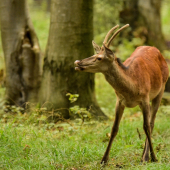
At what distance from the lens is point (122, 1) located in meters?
11.8

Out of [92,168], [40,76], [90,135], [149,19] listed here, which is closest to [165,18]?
[149,19]

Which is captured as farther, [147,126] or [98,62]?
[147,126]

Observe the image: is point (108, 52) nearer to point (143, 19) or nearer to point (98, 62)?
point (98, 62)

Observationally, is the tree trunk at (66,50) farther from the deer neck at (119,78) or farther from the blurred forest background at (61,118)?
the deer neck at (119,78)

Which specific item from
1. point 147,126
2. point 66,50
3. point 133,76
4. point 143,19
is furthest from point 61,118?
point 143,19

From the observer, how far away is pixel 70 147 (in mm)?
4629

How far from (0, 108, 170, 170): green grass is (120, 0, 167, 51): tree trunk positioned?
664 cm

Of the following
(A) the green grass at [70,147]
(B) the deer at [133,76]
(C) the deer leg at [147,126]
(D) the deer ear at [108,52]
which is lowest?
(A) the green grass at [70,147]

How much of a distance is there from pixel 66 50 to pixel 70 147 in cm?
231

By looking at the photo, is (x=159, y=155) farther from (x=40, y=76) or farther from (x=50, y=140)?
(x=40, y=76)

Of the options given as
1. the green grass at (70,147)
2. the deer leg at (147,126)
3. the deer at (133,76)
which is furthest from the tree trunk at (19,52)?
the deer leg at (147,126)

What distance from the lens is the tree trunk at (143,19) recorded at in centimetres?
1185

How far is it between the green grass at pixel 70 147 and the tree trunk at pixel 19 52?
5.60 ft

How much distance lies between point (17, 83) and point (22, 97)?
0.35 m
